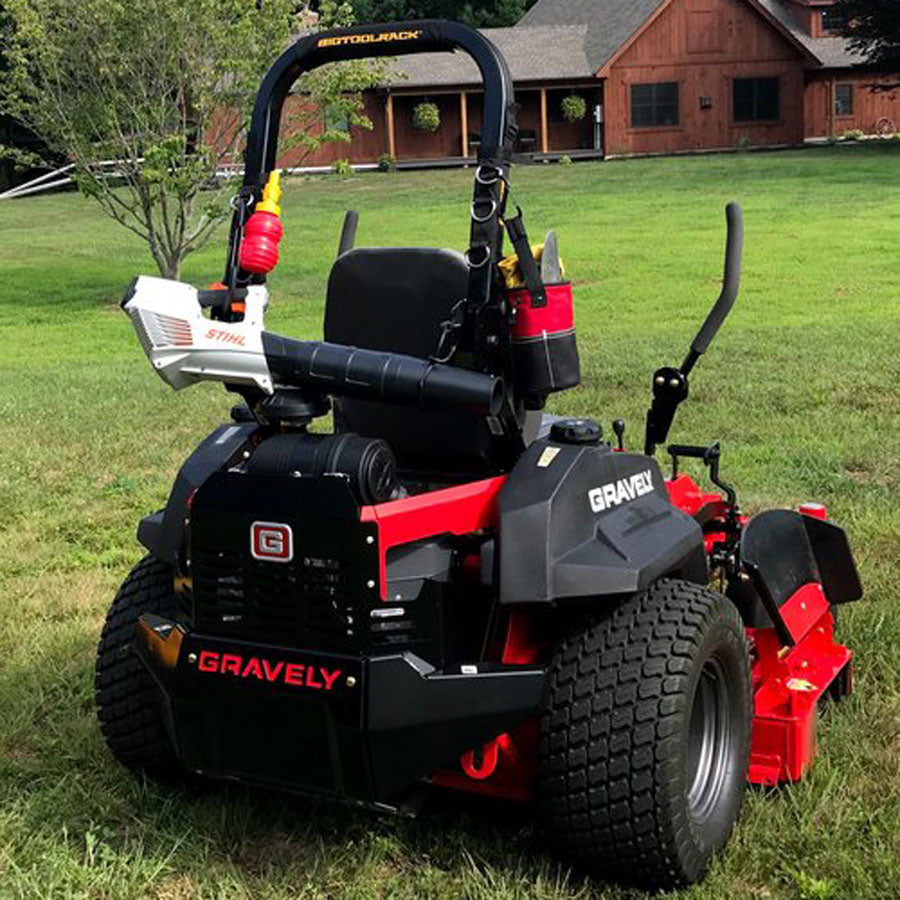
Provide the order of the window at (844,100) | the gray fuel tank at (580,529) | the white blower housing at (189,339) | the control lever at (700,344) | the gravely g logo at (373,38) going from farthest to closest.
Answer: the window at (844,100) → the control lever at (700,344) → the gravely g logo at (373,38) → the gray fuel tank at (580,529) → the white blower housing at (189,339)

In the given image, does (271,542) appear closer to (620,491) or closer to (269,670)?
(269,670)

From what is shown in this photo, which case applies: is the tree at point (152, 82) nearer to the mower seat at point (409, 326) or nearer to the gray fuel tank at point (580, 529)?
the mower seat at point (409, 326)

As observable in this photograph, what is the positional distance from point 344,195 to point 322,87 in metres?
16.5

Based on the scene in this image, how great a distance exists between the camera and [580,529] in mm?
2832

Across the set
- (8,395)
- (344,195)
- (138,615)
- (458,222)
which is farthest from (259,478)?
(344,195)

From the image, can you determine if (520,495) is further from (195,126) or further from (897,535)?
(195,126)

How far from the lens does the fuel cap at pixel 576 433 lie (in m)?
2.96

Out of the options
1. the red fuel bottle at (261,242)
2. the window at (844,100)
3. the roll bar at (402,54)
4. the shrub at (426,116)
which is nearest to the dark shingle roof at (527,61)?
the shrub at (426,116)

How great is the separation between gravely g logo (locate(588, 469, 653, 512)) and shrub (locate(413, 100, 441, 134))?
130ft

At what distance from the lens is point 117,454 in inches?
291

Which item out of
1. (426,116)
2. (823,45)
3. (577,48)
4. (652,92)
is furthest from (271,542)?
(823,45)

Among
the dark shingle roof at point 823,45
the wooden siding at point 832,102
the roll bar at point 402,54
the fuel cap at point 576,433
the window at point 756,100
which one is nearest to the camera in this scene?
the roll bar at point 402,54

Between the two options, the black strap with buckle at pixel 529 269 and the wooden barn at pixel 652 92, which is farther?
the wooden barn at pixel 652 92

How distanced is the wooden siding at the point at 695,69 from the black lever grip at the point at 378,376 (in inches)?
1559
